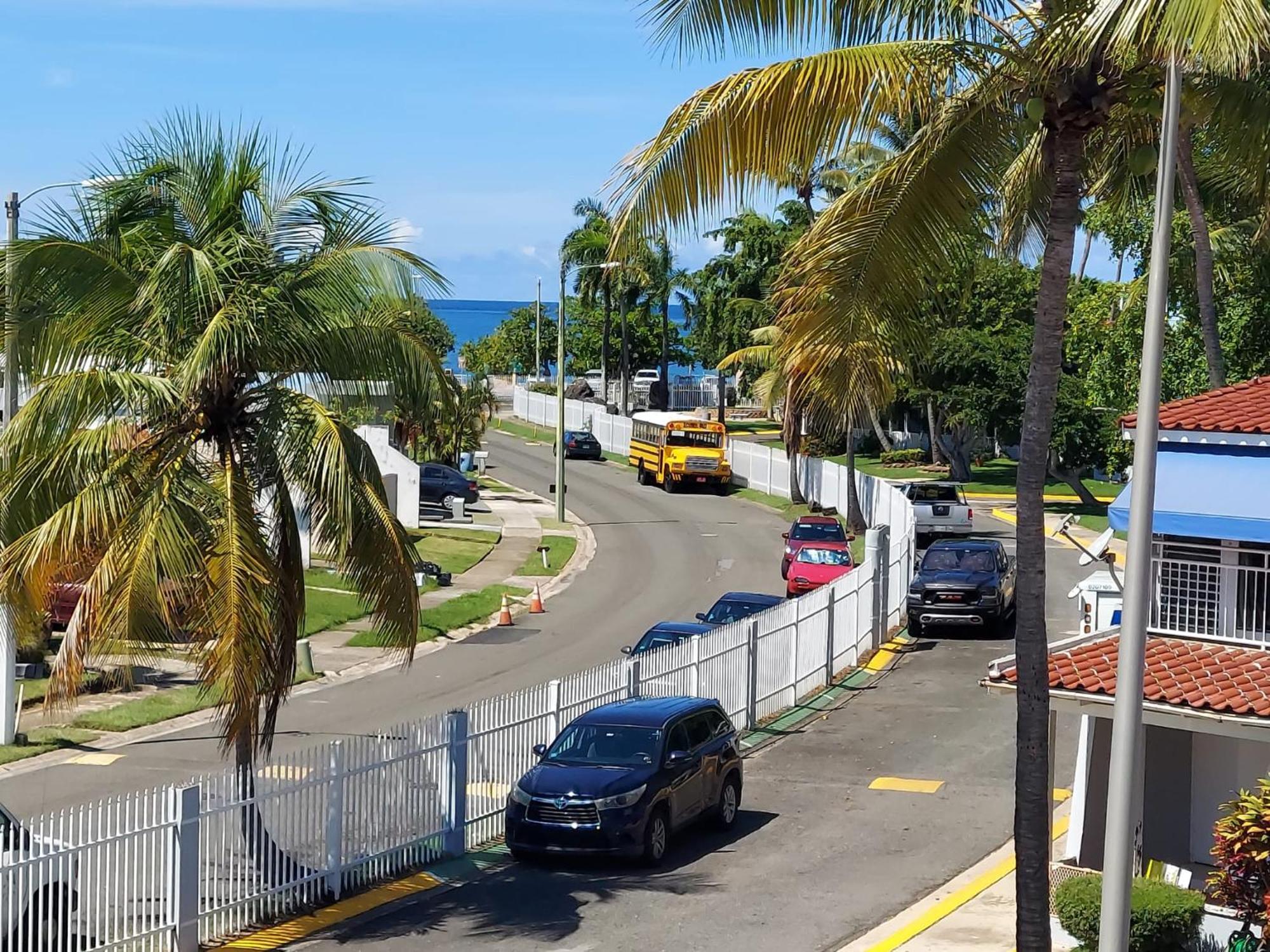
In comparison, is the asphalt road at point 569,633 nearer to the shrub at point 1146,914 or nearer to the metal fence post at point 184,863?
the metal fence post at point 184,863

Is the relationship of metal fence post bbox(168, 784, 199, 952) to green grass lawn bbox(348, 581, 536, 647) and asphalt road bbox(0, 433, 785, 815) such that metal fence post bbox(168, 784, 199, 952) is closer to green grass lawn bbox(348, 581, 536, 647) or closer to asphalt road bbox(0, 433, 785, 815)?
asphalt road bbox(0, 433, 785, 815)

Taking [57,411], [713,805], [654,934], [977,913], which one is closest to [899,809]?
[713,805]

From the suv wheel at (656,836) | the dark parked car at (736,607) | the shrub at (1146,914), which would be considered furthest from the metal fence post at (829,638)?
the shrub at (1146,914)

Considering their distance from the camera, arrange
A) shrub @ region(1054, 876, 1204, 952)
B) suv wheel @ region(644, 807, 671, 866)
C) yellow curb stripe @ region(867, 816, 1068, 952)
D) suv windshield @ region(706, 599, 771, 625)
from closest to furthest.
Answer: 1. shrub @ region(1054, 876, 1204, 952)
2. yellow curb stripe @ region(867, 816, 1068, 952)
3. suv wheel @ region(644, 807, 671, 866)
4. suv windshield @ region(706, 599, 771, 625)

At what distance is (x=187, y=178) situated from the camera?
15758 millimetres

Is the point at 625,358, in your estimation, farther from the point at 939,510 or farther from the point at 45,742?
the point at 45,742

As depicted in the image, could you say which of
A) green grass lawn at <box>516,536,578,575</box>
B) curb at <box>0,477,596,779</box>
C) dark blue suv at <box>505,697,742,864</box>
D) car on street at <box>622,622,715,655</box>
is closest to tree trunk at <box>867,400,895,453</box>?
green grass lawn at <box>516,536,578,575</box>

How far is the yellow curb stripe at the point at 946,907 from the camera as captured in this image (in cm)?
1538

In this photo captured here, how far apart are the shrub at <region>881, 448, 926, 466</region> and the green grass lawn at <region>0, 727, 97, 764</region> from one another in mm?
47885

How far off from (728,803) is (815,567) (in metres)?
17.8

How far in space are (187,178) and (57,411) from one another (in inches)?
109

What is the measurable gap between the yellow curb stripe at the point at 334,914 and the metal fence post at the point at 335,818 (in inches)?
11.2

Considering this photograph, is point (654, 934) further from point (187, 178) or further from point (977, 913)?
point (187, 178)

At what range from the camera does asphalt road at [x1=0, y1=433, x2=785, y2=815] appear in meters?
22.2
